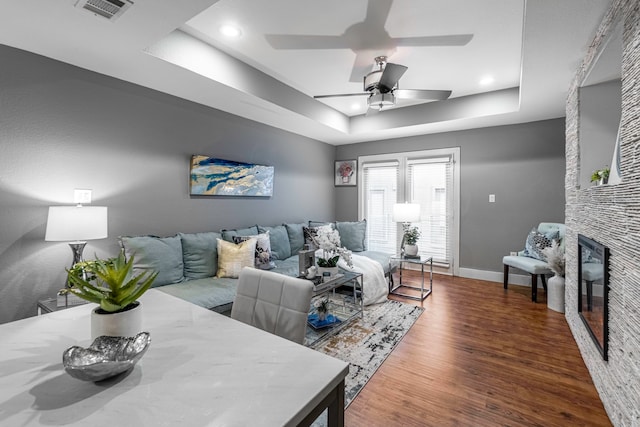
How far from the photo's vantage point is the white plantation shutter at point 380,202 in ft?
17.6

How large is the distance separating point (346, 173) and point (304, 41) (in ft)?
10.7

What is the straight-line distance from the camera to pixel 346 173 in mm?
5781

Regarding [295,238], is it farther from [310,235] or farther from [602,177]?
[602,177]

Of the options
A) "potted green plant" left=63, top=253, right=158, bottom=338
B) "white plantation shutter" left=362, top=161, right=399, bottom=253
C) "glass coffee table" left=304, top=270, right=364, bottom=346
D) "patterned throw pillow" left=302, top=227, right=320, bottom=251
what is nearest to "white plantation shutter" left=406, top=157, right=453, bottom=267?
"white plantation shutter" left=362, top=161, right=399, bottom=253

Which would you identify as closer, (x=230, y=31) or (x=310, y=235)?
(x=230, y=31)

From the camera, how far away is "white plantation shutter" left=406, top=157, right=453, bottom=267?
4805 mm

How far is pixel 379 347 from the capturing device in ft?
8.18

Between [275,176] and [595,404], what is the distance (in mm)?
4012

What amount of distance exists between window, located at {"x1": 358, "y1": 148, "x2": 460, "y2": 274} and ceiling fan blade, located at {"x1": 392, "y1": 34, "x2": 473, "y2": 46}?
2.29m

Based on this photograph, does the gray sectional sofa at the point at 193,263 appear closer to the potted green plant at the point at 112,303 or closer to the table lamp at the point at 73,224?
the table lamp at the point at 73,224

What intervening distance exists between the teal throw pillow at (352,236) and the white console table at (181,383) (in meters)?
3.48

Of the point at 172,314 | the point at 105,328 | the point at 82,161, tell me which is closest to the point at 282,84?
the point at 82,161

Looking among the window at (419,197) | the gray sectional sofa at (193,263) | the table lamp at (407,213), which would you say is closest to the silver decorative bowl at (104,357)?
the gray sectional sofa at (193,263)

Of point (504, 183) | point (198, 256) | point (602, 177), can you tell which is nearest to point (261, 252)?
point (198, 256)
